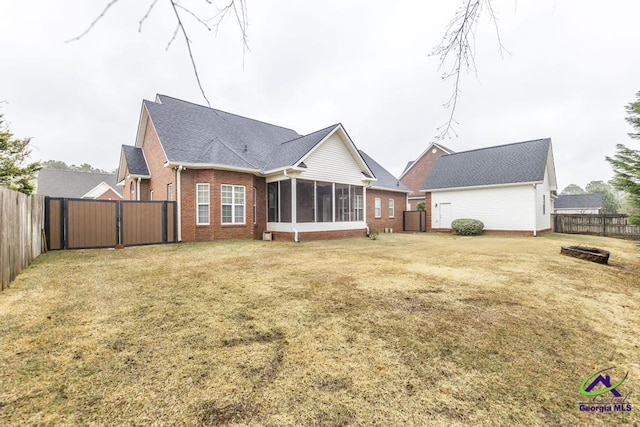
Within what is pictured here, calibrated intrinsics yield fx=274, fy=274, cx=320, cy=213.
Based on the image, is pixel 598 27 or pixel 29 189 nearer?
pixel 598 27

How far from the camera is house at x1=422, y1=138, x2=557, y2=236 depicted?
1688 cm

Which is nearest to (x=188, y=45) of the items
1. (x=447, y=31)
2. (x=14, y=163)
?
(x=447, y=31)

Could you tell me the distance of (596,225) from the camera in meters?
19.1

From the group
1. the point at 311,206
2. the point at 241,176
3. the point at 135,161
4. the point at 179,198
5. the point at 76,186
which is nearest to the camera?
the point at 179,198

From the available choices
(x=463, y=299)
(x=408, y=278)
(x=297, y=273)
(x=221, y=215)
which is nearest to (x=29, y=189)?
(x=221, y=215)

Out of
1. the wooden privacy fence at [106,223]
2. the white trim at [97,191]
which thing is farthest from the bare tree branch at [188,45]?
the white trim at [97,191]

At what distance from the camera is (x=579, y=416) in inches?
75.4

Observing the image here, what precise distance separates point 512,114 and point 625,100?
644cm

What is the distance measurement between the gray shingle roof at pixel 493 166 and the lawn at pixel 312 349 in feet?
44.3

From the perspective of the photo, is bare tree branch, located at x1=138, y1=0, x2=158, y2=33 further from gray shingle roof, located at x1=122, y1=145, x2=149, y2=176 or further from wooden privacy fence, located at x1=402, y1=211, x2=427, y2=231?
wooden privacy fence, located at x1=402, y1=211, x2=427, y2=231

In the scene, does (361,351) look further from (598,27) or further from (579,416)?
(598,27)

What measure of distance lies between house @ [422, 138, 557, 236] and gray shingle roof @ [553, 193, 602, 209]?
26052 mm

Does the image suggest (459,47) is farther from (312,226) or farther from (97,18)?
(312,226)

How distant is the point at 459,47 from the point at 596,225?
2381 cm
